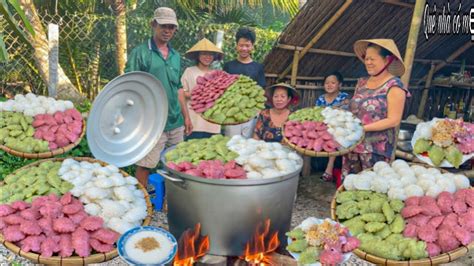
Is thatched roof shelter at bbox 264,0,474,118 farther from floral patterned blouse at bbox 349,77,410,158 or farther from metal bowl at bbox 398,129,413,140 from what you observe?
floral patterned blouse at bbox 349,77,410,158

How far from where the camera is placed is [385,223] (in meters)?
2.35

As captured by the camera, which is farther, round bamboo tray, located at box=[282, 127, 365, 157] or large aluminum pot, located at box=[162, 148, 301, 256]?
round bamboo tray, located at box=[282, 127, 365, 157]

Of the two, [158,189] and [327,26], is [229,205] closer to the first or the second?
[158,189]

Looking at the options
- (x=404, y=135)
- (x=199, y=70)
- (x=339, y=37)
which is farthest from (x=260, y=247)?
(x=339, y=37)

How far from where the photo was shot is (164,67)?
4.01m

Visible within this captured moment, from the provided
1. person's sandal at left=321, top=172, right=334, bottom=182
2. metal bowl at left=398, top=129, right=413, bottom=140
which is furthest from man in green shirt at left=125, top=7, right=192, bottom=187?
metal bowl at left=398, top=129, right=413, bottom=140

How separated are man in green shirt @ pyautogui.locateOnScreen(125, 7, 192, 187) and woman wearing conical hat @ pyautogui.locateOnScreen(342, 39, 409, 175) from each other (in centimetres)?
185

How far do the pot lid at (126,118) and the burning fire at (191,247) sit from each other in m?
0.92

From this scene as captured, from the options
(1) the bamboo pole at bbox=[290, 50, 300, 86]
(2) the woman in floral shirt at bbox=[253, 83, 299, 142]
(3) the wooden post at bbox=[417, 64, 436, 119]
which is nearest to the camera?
(2) the woman in floral shirt at bbox=[253, 83, 299, 142]

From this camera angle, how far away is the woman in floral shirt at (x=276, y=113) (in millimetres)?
4305

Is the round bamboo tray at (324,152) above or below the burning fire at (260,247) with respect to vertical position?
above

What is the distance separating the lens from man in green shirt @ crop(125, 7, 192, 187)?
3846 mm

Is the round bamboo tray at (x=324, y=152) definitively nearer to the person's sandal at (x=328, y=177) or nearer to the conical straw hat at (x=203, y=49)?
the conical straw hat at (x=203, y=49)

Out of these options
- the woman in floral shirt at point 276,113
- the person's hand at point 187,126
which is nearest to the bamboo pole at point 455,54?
the woman in floral shirt at point 276,113
